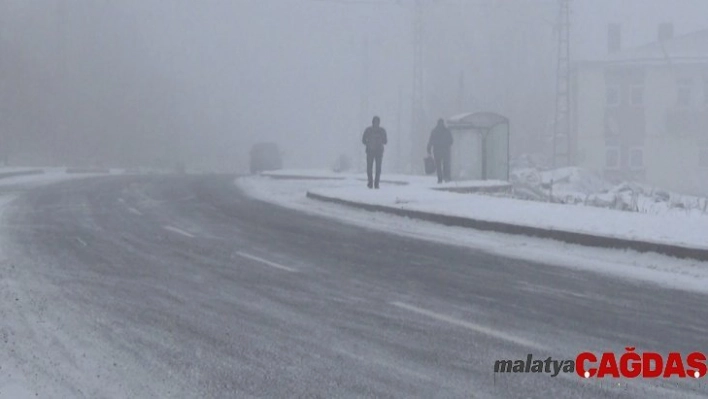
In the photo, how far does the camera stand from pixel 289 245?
49.9 feet

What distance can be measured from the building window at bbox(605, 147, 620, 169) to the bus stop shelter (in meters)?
27.8

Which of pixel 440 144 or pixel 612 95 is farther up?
pixel 612 95

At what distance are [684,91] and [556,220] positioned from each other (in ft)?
141

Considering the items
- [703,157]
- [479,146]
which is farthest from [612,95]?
[479,146]

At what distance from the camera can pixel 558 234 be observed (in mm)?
16000

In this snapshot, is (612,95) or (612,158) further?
(612,158)

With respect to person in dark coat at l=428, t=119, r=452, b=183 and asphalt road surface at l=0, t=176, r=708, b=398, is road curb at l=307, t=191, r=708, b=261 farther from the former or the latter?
person in dark coat at l=428, t=119, r=452, b=183

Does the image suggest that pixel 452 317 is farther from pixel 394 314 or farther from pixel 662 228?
pixel 662 228

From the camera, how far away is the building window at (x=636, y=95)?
58.0 metres

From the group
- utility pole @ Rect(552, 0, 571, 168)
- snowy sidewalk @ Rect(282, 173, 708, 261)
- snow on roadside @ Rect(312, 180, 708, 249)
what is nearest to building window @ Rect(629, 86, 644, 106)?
utility pole @ Rect(552, 0, 571, 168)

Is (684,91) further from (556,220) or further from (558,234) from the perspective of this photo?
(558,234)

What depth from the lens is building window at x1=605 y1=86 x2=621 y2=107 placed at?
2288 inches

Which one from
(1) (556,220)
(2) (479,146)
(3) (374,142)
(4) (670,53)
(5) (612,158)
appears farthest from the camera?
(5) (612,158)

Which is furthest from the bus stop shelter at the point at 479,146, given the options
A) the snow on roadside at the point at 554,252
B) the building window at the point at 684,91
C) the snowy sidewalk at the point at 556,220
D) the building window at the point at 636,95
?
the building window at the point at 684,91
